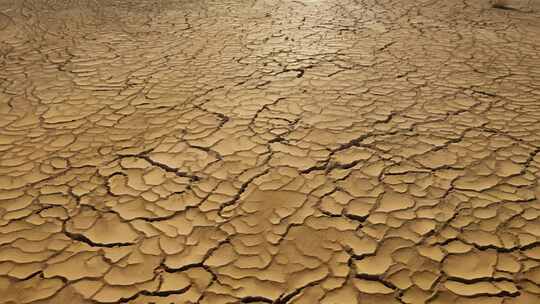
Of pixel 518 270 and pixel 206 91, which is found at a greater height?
pixel 206 91

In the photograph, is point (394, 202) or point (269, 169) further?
point (269, 169)

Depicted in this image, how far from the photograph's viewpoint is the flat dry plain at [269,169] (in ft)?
4.77

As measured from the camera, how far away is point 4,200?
178 cm

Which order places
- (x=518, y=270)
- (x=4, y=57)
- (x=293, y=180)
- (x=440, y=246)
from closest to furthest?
(x=518, y=270) < (x=440, y=246) < (x=293, y=180) < (x=4, y=57)

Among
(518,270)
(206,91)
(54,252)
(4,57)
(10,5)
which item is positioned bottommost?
(518,270)

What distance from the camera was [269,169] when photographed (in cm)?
199

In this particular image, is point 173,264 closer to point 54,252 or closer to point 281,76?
point 54,252

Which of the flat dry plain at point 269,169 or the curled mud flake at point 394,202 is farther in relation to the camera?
the curled mud flake at point 394,202

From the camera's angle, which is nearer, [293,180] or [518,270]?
[518,270]

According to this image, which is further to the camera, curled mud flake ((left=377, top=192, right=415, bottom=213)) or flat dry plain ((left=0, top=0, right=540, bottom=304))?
curled mud flake ((left=377, top=192, right=415, bottom=213))

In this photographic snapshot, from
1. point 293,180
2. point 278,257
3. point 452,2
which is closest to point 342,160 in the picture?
point 293,180

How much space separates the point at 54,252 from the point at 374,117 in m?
1.85

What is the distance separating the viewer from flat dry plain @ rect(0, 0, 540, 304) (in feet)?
4.77

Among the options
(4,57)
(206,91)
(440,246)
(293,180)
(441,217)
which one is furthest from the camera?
(4,57)
